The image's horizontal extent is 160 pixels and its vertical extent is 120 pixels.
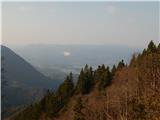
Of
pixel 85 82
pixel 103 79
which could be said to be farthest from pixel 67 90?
pixel 103 79

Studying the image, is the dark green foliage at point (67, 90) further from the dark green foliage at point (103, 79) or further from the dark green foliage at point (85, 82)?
the dark green foliage at point (103, 79)

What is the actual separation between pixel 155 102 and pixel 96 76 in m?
55.7

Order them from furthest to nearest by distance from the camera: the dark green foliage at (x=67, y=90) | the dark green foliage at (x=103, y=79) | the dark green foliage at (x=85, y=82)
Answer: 1. the dark green foliage at (x=67, y=90)
2. the dark green foliage at (x=85, y=82)
3. the dark green foliage at (x=103, y=79)

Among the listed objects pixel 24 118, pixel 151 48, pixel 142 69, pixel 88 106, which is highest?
pixel 151 48

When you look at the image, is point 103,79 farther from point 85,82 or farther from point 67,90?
point 67,90

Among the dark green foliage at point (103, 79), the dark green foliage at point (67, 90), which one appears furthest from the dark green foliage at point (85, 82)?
the dark green foliage at point (67, 90)

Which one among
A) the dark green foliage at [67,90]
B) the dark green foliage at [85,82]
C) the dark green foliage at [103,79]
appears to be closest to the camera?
the dark green foliage at [103,79]

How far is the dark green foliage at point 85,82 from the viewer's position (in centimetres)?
6825

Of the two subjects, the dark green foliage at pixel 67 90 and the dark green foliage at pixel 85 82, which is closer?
the dark green foliage at pixel 85 82

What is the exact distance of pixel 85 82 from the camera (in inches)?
2712

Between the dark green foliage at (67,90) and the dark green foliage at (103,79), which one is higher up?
the dark green foliage at (103,79)

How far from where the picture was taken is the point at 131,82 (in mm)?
49344

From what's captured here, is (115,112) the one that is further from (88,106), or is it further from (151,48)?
(151,48)

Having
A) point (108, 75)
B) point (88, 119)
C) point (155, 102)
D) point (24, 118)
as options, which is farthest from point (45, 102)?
point (155, 102)
